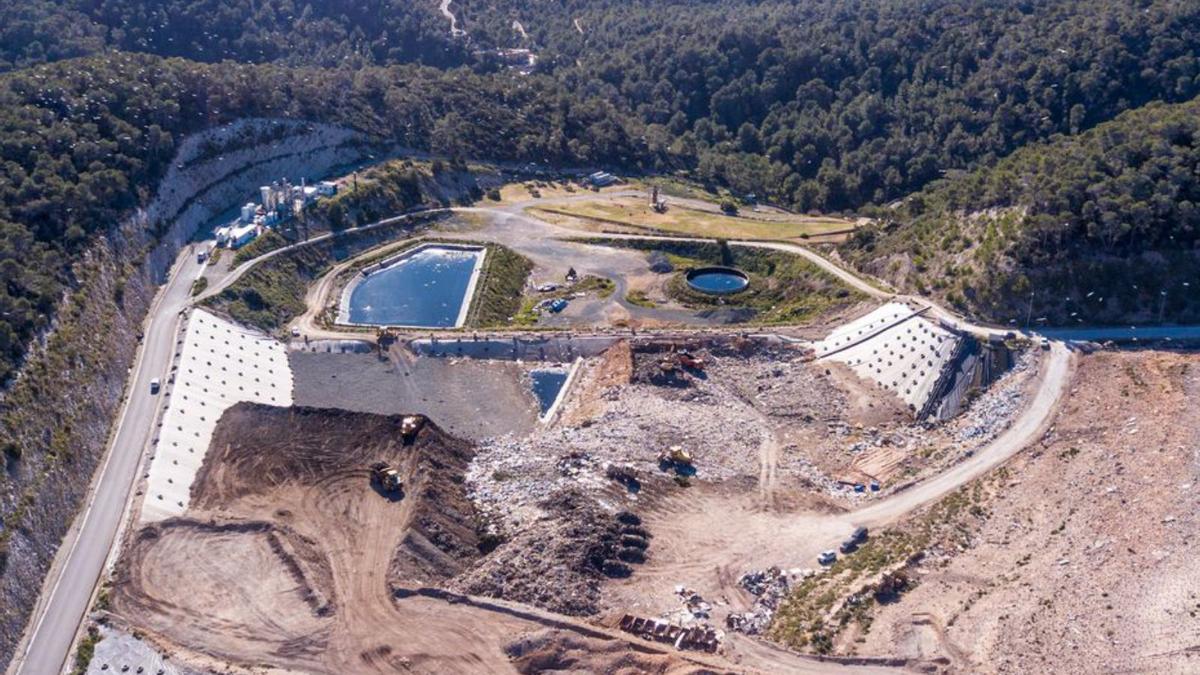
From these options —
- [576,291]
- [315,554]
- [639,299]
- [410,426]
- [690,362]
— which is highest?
[576,291]

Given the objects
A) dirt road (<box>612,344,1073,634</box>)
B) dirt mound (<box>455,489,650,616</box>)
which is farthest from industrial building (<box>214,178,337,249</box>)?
dirt road (<box>612,344,1073,634</box>)

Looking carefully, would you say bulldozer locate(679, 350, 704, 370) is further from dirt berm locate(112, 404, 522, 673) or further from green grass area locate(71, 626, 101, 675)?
green grass area locate(71, 626, 101, 675)

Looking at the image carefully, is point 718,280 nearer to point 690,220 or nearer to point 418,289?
point 690,220

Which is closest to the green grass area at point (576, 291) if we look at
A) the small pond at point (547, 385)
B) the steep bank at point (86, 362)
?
the small pond at point (547, 385)

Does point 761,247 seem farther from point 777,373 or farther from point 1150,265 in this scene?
point 1150,265

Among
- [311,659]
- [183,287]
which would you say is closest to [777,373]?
[311,659]

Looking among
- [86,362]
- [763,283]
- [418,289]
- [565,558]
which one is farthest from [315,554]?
[763,283]

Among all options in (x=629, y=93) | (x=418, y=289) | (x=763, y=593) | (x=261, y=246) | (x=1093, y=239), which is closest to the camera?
(x=763, y=593)
